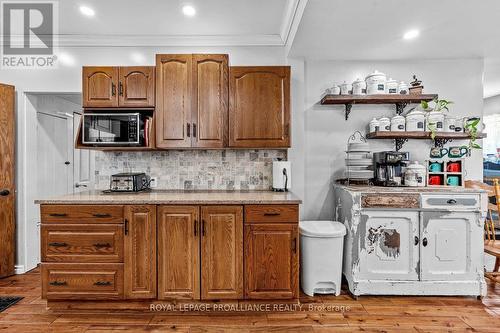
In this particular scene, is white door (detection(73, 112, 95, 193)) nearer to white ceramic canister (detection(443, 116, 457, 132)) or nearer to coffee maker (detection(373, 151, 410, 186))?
coffee maker (detection(373, 151, 410, 186))

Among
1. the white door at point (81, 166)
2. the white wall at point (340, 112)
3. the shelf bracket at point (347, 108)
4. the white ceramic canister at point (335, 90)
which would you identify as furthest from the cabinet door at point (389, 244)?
the white door at point (81, 166)

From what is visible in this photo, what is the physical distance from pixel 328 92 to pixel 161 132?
5.84ft

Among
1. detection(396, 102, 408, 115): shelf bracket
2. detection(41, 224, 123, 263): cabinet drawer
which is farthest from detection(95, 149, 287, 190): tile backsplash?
detection(396, 102, 408, 115): shelf bracket

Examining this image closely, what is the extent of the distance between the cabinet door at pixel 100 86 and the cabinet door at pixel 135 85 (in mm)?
65

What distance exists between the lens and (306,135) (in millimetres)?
3369

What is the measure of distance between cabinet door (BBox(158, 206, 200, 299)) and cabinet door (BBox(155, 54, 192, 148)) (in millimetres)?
746

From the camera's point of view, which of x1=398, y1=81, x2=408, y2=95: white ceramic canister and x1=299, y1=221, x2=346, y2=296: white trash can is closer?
x1=299, y1=221, x2=346, y2=296: white trash can

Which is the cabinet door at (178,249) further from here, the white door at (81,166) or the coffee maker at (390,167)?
the white door at (81,166)

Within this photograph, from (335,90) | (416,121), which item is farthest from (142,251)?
(416,121)

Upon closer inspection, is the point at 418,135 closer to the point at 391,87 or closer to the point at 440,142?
the point at 440,142

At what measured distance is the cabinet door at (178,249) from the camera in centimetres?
248

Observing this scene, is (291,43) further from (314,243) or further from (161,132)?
(314,243)

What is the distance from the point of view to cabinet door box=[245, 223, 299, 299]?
247 centimetres

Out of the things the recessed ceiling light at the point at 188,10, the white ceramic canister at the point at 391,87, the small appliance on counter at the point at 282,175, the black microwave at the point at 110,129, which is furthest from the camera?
the white ceramic canister at the point at 391,87
